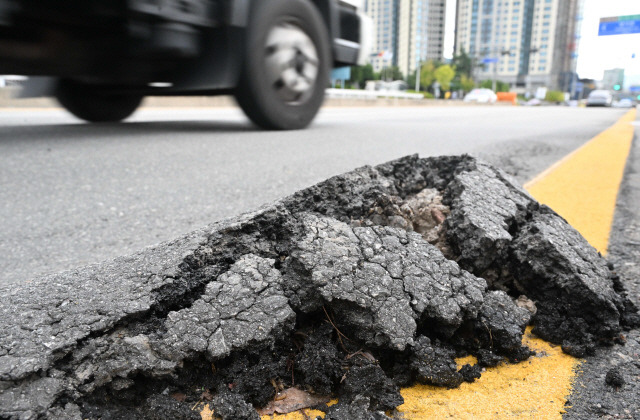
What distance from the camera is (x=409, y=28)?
94.2 metres

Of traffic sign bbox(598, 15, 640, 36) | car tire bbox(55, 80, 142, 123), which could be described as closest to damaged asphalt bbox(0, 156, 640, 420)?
car tire bbox(55, 80, 142, 123)

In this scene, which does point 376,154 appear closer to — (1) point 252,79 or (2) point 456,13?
(1) point 252,79

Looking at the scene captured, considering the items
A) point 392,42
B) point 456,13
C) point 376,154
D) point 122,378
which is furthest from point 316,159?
point 456,13

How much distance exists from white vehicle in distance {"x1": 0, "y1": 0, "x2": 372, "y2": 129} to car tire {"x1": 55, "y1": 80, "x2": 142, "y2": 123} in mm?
11

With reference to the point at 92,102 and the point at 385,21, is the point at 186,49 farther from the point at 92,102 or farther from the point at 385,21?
the point at 385,21

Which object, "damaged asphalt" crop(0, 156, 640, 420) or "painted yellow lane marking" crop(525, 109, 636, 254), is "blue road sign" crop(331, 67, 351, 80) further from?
"damaged asphalt" crop(0, 156, 640, 420)

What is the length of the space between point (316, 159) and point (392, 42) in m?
104

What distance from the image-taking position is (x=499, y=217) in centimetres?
162

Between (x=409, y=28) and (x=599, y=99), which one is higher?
(x=409, y=28)

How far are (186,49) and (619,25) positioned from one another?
33694 millimetres

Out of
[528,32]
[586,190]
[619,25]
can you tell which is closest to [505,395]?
[586,190]

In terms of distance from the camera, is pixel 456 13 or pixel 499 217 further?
pixel 456 13

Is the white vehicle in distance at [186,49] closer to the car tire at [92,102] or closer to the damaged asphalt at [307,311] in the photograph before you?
the car tire at [92,102]

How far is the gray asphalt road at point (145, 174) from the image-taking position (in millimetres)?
1955
